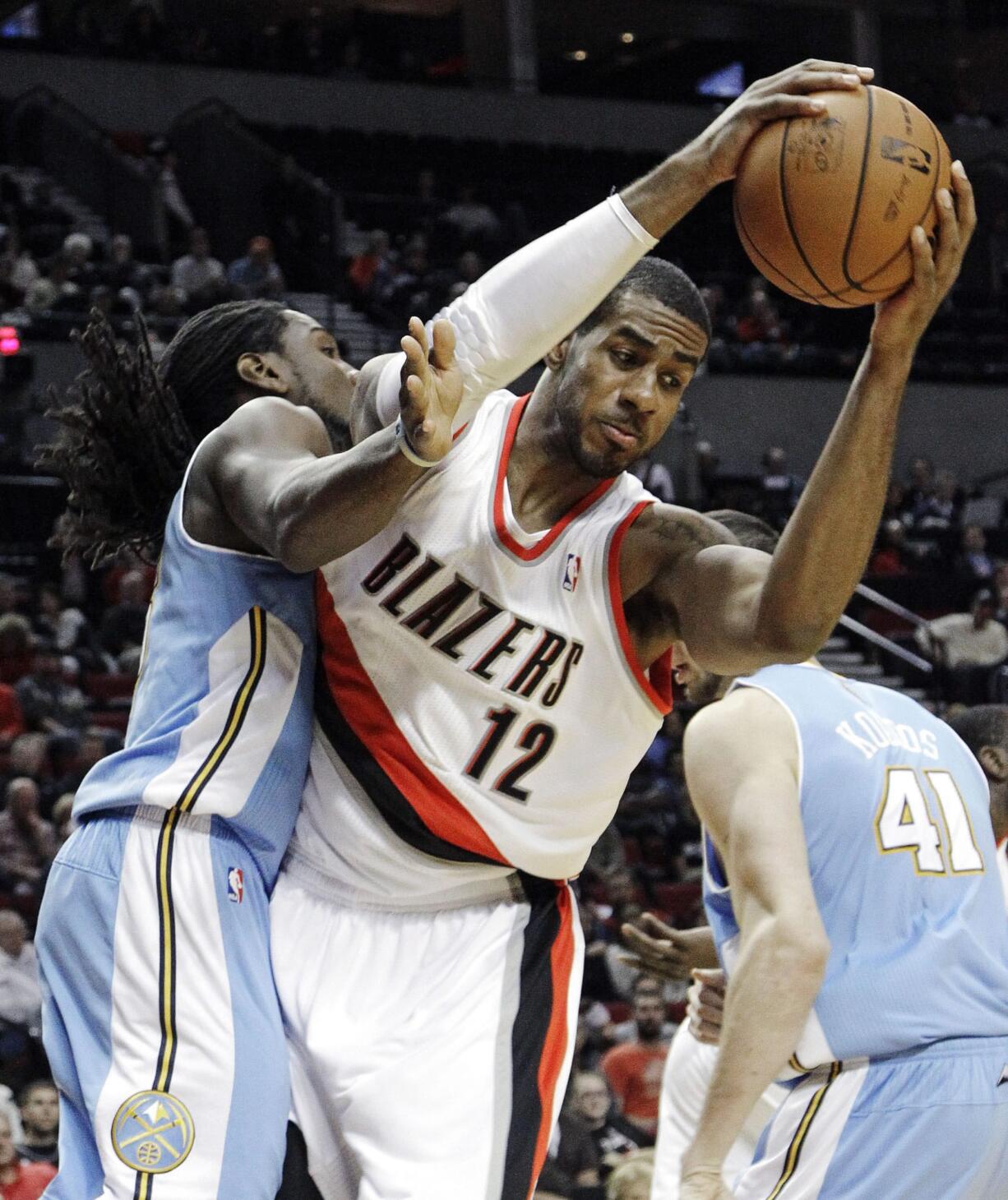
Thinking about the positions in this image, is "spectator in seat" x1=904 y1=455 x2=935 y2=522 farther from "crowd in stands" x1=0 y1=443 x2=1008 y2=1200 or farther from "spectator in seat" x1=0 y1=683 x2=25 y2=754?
"spectator in seat" x1=0 y1=683 x2=25 y2=754

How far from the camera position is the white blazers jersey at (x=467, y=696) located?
305cm

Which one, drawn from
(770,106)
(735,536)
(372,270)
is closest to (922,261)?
(770,106)

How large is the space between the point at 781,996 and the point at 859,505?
0.89m

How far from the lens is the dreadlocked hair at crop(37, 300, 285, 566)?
346 cm

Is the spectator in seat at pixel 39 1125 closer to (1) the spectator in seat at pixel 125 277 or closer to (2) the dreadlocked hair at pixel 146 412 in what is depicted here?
(2) the dreadlocked hair at pixel 146 412

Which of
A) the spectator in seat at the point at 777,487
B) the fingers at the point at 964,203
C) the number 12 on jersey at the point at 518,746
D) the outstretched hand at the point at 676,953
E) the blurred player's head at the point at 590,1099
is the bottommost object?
the spectator in seat at the point at 777,487

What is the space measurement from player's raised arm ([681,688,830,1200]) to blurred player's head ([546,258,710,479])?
59cm

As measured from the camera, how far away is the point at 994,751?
14.1ft

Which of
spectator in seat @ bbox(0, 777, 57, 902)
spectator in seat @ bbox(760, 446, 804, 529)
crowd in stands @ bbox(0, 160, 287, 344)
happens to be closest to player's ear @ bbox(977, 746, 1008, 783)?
spectator in seat @ bbox(0, 777, 57, 902)

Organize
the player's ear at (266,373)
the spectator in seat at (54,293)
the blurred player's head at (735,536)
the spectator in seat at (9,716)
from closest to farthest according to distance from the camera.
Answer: the player's ear at (266,373) → the blurred player's head at (735,536) → the spectator in seat at (9,716) → the spectator in seat at (54,293)

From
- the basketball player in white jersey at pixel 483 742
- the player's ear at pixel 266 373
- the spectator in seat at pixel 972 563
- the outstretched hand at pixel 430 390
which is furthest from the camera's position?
the spectator in seat at pixel 972 563

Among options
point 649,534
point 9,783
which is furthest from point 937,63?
point 649,534

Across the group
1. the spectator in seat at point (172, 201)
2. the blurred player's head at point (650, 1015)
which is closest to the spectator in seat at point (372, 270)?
the spectator in seat at point (172, 201)

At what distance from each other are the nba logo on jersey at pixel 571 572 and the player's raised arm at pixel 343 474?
1.43 ft
